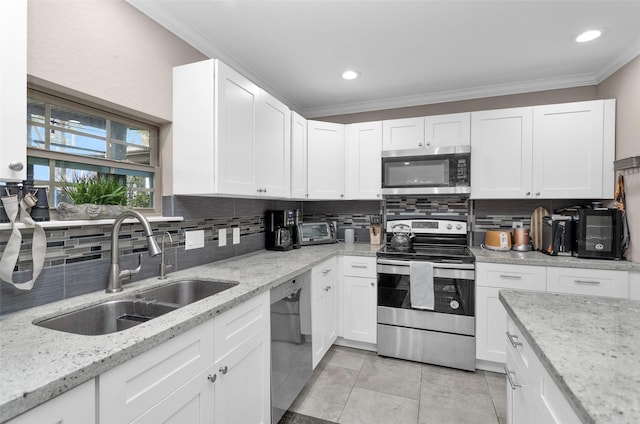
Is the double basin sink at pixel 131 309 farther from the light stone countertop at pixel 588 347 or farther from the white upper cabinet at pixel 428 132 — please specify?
the white upper cabinet at pixel 428 132

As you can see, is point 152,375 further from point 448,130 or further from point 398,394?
point 448,130

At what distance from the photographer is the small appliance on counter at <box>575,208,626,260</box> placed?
2.18m

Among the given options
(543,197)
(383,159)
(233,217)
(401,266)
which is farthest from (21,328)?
(543,197)

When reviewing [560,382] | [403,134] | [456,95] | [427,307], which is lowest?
[427,307]

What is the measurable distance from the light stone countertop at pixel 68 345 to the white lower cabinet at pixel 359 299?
1229 millimetres

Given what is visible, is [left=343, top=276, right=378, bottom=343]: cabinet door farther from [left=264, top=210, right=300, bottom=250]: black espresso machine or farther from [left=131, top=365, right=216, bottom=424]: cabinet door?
[left=131, top=365, right=216, bottom=424]: cabinet door

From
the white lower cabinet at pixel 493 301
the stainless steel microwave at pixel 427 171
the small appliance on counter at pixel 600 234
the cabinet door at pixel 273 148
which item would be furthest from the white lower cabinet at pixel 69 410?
the small appliance on counter at pixel 600 234

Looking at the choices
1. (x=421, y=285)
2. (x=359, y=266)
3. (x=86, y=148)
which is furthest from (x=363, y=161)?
(x=86, y=148)

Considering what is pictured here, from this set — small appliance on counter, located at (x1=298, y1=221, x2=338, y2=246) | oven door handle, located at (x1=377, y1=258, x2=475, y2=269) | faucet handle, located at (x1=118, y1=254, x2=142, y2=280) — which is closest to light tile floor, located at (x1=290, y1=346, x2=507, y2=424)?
oven door handle, located at (x1=377, y1=258, x2=475, y2=269)

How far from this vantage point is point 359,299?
2684 mm

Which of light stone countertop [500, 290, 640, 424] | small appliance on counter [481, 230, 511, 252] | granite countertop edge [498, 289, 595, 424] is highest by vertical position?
small appliance on counter [481, 230, 511, 252]

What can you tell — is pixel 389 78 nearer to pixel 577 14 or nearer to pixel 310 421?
pixel 577 14

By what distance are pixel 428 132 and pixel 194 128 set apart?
6.75ft

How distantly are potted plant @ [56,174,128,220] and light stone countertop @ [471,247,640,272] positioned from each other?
247cm
